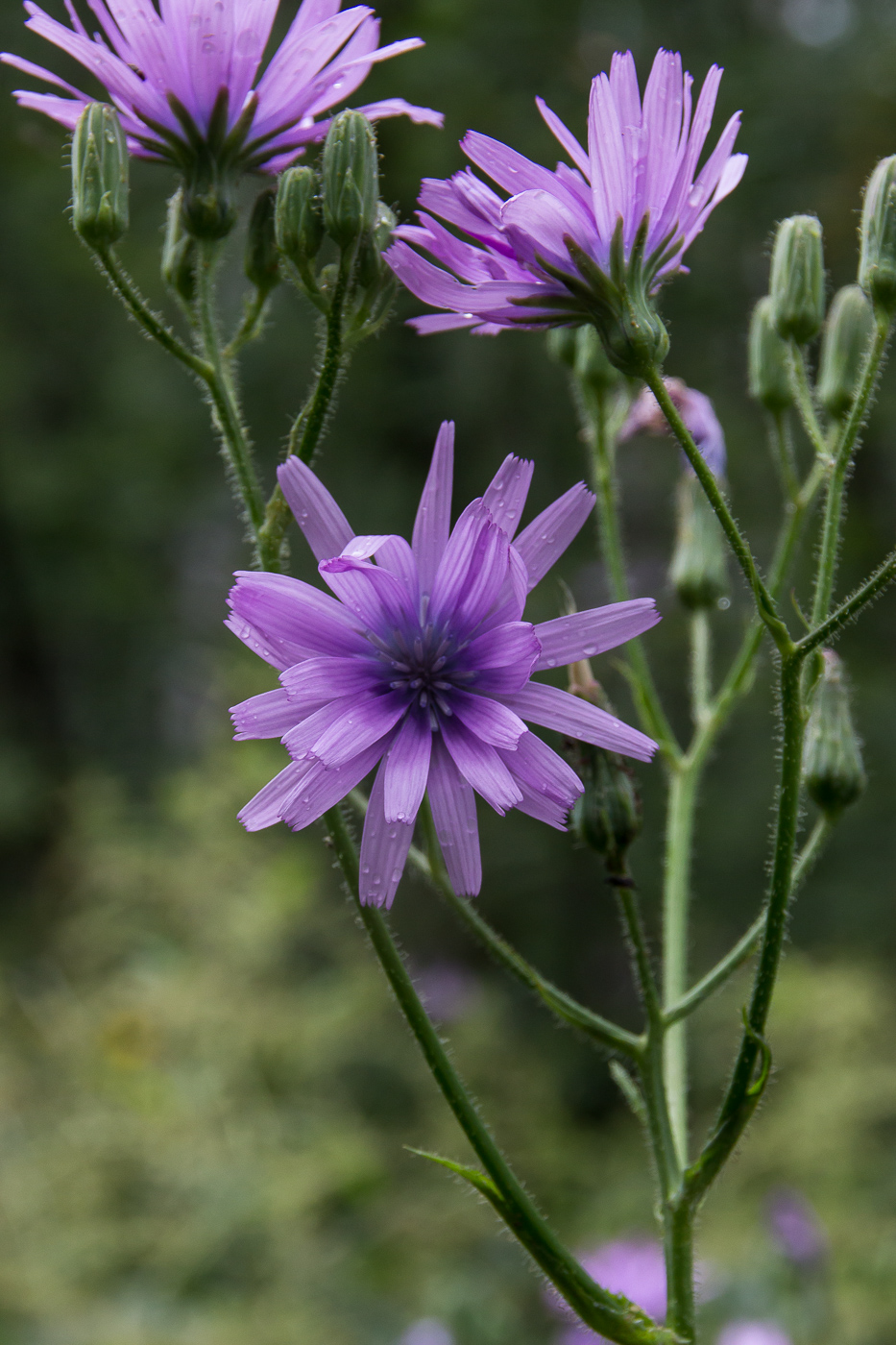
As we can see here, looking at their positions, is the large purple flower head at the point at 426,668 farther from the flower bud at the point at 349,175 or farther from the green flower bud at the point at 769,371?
the green flower bud at the point at 769,371

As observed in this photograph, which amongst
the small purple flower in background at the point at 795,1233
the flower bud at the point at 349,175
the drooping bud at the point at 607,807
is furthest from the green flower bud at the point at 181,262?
the small purple flower in background at the point at 795,1233

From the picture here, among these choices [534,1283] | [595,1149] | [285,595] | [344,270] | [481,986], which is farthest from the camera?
[481,986]

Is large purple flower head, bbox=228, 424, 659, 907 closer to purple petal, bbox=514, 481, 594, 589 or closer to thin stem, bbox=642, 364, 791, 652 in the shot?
purple petal, bbox=514, 481, 594, 589

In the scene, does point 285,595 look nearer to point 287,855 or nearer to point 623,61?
point 623,61

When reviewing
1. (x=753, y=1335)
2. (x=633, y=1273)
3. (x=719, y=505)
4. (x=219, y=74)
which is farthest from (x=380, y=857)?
(x=633, y=1273)

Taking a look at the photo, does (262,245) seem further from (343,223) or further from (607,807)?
(607,807)

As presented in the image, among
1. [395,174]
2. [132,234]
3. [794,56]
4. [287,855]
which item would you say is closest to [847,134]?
[794,56]
